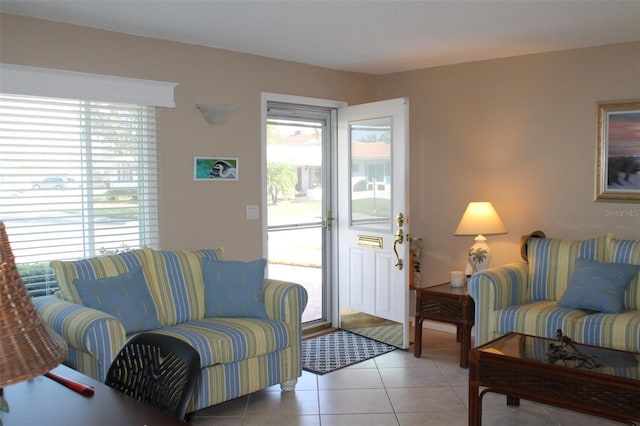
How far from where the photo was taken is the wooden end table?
455cm

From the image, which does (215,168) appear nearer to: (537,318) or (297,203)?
(297,203)

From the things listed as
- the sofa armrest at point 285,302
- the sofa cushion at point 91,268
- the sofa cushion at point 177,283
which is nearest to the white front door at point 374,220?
the sofa armrest at point 285,302

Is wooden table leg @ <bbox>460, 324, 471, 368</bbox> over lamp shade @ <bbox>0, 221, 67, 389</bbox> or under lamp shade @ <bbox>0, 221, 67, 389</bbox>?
under

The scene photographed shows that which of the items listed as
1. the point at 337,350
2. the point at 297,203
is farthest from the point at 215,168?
the point at 337,350

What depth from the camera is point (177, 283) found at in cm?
398

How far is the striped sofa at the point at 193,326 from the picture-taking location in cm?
315

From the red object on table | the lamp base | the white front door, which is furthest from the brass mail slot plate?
the red object on table

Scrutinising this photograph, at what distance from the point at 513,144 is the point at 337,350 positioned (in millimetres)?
2275

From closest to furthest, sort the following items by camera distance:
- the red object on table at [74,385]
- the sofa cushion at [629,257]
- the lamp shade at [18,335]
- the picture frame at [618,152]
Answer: the lamp shade at [18,335] < the red object on table at [74,385] < the sofa cushion at [629,257] < the picture frame at [618,152]

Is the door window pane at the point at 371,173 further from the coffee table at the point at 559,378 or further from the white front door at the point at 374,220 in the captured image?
the coffee table at the point at 559,378

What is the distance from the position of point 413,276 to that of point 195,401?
9.10 feet

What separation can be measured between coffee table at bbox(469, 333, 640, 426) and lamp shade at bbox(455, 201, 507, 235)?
4.98 feet

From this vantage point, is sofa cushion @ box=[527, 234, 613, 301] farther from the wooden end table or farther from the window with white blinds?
the window with white blinds

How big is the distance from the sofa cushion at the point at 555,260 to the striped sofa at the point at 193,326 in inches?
72.7
